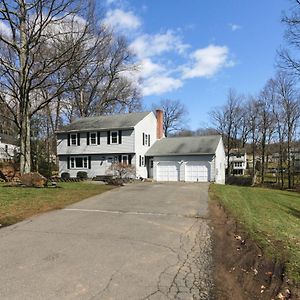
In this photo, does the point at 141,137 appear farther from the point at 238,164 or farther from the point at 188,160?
the point at 238,164

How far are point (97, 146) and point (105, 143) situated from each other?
99 centimetres

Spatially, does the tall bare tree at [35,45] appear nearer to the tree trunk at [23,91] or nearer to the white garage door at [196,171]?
the tree trunk at [23,91]

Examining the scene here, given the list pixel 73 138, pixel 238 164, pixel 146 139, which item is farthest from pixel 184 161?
pixel 238 164

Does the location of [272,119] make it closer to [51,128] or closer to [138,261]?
[51,128]

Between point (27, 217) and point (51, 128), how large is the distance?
36.3 m

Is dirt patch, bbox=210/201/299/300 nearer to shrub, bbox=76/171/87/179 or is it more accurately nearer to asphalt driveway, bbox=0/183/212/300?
asphalt driveway, bbox=0/183/212/300

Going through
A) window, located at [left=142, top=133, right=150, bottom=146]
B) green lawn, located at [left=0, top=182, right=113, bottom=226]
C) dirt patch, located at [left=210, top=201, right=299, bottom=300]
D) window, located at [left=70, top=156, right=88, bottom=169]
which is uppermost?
window, located at [left=142, top=133, right=150, bottom=146]

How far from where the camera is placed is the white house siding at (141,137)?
32622mm

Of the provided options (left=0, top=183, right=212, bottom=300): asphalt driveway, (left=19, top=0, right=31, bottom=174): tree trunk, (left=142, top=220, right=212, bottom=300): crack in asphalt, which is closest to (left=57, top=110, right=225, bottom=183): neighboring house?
(left=19, top=0, right=31, bottom=174): tree trunk

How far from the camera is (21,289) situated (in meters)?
4.69

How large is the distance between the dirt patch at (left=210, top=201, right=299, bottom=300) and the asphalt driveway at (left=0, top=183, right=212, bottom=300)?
24 centimetres

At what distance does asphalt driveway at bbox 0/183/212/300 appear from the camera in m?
4.74

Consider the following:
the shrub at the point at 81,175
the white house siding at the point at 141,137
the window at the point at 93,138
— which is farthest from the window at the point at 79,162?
the white house siding at the point at 141,137

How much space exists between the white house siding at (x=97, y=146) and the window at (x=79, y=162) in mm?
574
